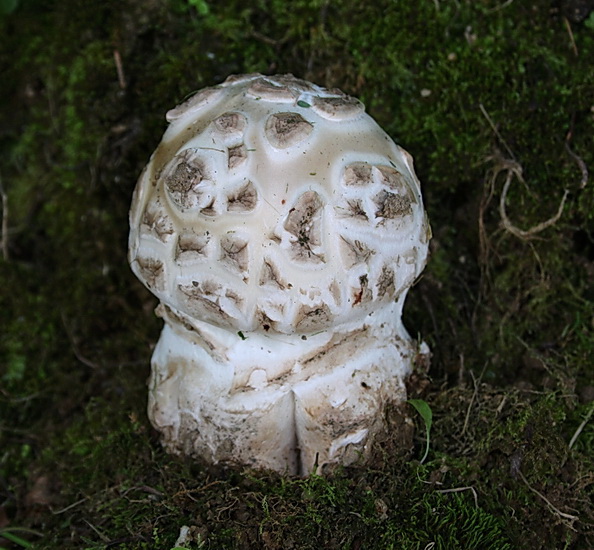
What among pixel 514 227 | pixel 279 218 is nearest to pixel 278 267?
pixel 279 218

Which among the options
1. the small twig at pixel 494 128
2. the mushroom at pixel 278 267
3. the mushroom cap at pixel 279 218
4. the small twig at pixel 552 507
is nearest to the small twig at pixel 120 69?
the mushroom at pixel 278 267

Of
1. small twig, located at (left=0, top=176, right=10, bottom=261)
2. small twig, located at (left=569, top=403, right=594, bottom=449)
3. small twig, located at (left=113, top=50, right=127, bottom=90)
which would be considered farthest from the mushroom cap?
small twig, located at (left=0, top=176, right=10, bottom=261)

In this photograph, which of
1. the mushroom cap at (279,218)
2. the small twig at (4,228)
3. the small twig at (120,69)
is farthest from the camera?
the small twig at (4,228)

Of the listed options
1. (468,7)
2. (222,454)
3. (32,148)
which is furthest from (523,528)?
(32,148)

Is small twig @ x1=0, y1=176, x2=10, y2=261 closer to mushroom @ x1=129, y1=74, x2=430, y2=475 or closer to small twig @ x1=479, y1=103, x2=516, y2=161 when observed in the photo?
mushroom @ x1=129, y1=74, x2=430, y2=475

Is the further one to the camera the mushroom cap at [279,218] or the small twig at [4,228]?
the small twig at [4,228]

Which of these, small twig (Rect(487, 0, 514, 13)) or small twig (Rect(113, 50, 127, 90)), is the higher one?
small twig (Rect(487, 0, 514, 13))

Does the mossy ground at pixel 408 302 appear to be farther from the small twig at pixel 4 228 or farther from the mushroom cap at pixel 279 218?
the mushroom cap at pixel 279 218
